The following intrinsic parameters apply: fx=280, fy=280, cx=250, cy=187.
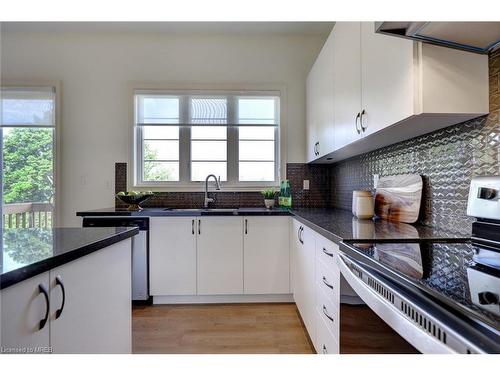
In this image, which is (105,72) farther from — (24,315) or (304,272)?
(24,315)

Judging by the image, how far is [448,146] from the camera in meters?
1.35

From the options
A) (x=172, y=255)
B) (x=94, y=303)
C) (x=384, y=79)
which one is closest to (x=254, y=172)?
(x=172, y=255)

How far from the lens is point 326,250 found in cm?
140

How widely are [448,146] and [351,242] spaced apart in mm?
746

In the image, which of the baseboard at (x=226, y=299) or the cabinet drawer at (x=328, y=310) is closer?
the cabinet drawer at (x=328, y=310)

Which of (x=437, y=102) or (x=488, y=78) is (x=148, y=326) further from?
(x=488, y=78)

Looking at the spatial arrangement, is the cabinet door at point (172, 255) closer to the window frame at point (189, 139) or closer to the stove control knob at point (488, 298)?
the window frame at point (189, 139)

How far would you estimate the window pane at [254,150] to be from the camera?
10.3 feet

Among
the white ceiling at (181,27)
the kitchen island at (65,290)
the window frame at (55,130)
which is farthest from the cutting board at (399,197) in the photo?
the window frame at (55,130)

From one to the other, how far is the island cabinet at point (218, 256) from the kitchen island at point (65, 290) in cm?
128

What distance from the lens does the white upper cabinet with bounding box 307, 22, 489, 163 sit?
1.10m

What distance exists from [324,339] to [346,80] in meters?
1.51

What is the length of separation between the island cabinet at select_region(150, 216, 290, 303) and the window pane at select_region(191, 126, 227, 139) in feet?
3.32
